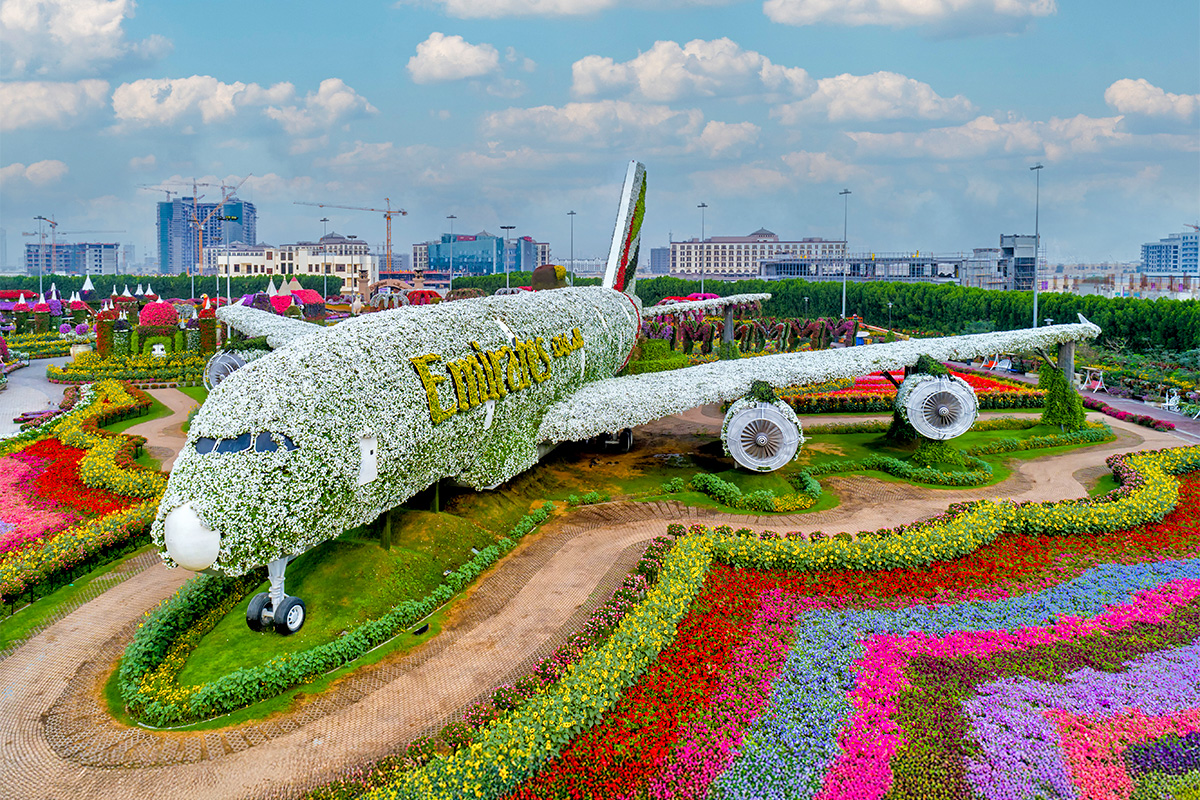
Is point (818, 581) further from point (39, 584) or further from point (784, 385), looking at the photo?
point (39, 584)

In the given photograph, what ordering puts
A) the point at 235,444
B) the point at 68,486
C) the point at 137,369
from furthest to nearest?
the point at 137,369
the point at 68,486
the point at 235,444

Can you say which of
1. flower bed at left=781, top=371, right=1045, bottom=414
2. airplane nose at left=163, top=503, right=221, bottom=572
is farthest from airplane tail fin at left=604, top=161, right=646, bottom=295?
airplane nose at left=163, top=503, right=221, bottom=572

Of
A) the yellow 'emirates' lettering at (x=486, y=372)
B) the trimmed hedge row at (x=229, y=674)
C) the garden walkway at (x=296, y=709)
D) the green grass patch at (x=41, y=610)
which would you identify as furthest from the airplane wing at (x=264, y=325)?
the trimmed hedge row at (x=229, y=674)

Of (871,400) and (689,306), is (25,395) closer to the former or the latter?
(689,306)

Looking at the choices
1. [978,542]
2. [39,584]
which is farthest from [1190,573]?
[39,584]

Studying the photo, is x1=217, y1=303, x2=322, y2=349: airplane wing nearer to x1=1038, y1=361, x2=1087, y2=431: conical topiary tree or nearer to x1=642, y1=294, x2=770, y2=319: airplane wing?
x1=642, y1=294, x2=770, y2=319: airplane wing

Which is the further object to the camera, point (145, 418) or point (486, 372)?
point (145, 418)

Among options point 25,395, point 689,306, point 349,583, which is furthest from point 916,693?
point 25,395
